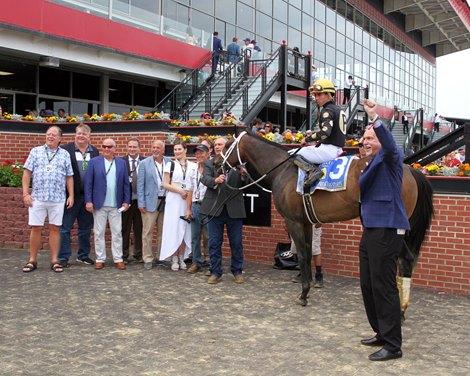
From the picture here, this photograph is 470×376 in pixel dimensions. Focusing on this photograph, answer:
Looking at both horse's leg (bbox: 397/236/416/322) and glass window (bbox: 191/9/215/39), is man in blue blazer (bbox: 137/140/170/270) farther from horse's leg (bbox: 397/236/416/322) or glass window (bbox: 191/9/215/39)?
glass window (bbox: 191/9/215/39)

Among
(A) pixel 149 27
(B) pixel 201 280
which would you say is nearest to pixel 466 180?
(B) pixel 201 280

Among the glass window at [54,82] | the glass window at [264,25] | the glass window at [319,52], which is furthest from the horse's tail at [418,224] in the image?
the glass window at [319,52]

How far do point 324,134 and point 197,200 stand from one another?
2607mm

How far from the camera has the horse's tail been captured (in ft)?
19.9

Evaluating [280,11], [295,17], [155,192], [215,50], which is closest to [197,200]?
[155,192]

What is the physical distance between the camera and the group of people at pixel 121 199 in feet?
26.1

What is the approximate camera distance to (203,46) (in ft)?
74.8

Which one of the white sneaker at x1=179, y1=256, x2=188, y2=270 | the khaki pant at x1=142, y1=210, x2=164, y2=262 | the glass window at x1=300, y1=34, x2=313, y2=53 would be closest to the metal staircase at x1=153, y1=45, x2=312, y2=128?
the khaki pant at x1=142, y1=210, x2=164, y2=262

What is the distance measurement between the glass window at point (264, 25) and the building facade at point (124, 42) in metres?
0.05

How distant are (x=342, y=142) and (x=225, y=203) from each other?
1867 mm

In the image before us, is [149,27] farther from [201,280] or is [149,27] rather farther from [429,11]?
[429,11]

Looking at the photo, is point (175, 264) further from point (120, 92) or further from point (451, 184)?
point (120, 92)

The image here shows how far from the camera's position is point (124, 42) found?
63.1 feet

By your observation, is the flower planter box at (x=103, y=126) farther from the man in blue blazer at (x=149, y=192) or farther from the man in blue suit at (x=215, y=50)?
the man in blue suit at (x=215, y=50)
